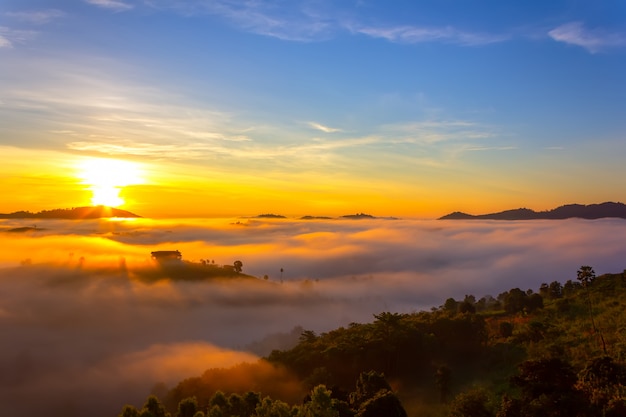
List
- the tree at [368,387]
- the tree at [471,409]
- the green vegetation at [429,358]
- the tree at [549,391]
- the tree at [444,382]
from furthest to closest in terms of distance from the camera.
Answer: the tree at [444,382] < the green vegetation at [429,358] < the tree at [368,387] < the tree at [471,409] < the tree at [549,391]

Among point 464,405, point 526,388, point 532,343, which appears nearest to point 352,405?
point 464,405

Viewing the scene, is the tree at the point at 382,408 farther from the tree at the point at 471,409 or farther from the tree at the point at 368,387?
the tree at the point at 368,387

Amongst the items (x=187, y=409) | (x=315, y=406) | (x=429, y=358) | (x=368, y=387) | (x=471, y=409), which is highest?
(x=315, y=406)

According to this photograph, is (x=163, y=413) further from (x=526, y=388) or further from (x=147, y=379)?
(x=147, y=379)

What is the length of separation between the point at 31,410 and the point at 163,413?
120237 mm

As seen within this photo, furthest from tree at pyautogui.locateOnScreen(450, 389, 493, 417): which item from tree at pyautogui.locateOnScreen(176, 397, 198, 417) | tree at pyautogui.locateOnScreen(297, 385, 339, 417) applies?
tree at pyautogui.locateOnScreen(176, 397, 198, 417)

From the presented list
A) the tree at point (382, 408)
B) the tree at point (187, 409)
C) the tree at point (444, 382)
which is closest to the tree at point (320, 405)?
the tree at point (382, 408)

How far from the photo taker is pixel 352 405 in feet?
156

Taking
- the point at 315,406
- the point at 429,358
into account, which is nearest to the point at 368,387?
the point at 315,406

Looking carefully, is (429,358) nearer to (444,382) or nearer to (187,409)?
(444,382)

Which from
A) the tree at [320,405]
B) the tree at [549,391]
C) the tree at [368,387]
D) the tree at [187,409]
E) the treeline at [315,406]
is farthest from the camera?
the tree at [187,409]

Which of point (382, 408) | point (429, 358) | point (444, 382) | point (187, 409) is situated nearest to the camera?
point (382, 408)

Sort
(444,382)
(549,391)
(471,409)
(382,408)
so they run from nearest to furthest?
(549,391) < (382,408) < (471,409) < (444,382)

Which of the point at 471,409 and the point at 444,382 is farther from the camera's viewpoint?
the point at 444,382
